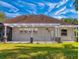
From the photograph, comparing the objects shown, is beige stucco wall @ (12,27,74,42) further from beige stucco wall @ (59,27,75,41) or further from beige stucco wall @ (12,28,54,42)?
beige stucco wall @ (59,27,75,41)

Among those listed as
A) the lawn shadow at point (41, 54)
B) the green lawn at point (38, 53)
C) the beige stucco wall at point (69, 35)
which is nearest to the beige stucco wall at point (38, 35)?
the beige stucco wall at point (69, 35)

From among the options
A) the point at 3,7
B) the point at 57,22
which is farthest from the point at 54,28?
the point at 3,7

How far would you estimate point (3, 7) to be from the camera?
446 cm

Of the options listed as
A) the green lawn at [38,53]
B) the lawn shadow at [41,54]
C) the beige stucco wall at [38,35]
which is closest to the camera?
the lawn shadow at [41,54]

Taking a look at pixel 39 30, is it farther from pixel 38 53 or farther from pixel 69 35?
pixel 38 53

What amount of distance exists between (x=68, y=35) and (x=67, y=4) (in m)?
29.1

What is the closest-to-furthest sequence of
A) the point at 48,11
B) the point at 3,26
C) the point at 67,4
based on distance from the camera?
1. the point at 67,4
2. the point at 48,11
3. the point at 3,26

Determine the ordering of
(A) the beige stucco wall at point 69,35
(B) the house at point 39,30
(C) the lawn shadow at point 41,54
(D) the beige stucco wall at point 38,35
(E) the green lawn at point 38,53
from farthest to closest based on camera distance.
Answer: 1. (A) the beige stucco wall at point 69,35
2. (D) the beige stucco wall at point 38,35
3. (B) the house at point 39,30
4. (E) the green lawn at point 38,53
5. (C) the lawn shadow at point 41,54

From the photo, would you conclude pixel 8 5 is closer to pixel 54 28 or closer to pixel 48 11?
pixel 48 11

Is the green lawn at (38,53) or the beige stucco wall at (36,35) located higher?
the beige stucco wall at (36,35)

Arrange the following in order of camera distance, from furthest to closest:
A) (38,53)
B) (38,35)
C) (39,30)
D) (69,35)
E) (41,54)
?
(69,35), (39,30), (38,35), (38,53), (41,54)

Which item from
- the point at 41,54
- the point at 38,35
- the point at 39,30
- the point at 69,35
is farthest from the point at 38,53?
the point at 69,35

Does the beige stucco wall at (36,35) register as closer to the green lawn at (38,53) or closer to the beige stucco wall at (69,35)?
the beige stucco wall at (69,35)

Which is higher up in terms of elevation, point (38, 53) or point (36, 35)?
point (36, 35)
